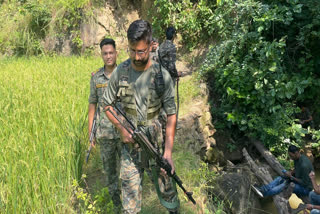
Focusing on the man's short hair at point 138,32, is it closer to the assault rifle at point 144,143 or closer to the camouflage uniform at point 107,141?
the assault rifle at point 144,143

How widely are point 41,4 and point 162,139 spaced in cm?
922

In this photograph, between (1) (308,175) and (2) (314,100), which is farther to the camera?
(2) (314,100)

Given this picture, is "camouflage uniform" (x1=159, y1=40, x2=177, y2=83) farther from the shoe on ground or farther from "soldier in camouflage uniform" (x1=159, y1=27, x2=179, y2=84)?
the shoe on ground

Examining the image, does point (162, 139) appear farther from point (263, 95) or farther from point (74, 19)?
point (74, 19)

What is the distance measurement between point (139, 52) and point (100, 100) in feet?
3.48

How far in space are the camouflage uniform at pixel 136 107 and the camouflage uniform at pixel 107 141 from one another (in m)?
0.55

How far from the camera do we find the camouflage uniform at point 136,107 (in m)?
2.29

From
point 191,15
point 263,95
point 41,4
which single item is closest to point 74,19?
point 41,4

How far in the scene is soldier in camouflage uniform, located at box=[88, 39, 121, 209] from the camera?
2.91m

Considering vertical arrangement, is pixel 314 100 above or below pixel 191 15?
below

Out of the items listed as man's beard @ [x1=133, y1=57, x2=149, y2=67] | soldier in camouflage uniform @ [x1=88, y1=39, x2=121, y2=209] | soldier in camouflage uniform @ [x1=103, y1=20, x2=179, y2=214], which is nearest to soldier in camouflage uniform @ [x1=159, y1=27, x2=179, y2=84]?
soldier in camouflage uniform @ [x1=88, y1=39, x2=121, y2=209]

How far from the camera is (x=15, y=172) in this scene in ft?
7.98

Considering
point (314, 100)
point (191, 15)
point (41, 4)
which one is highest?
point (41, 4)

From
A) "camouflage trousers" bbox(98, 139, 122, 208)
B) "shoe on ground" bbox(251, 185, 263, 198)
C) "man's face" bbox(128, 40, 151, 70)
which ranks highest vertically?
"man's face" bbox(128, 40, 151, 70)
